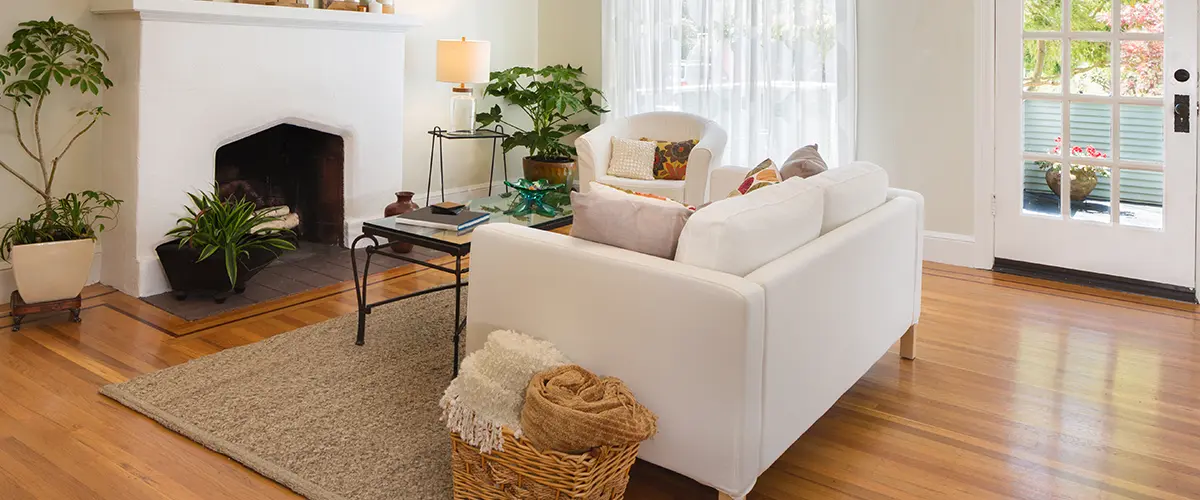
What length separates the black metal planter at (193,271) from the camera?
4297 mm

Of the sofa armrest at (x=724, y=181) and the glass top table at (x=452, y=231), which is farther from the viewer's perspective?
Result: the sofa armrest at (x=724, y=181)

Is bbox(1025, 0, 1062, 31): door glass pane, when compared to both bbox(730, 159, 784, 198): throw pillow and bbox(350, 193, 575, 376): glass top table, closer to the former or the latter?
bbox(730, 159, 784, 198): throw pillow

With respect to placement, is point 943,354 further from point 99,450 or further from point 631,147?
point 99,450

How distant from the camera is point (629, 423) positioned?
2.15m

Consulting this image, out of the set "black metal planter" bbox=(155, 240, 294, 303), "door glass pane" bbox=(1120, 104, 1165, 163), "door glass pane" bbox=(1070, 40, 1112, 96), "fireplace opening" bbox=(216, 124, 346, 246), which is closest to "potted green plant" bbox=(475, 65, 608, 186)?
"fireplace opening" bbox=(216, 124, 346, 246)

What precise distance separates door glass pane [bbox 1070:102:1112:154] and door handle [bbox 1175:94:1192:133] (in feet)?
0.96

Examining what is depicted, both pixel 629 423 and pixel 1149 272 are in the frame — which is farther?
pixel 1149 272

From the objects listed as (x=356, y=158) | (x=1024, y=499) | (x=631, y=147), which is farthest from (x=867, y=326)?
(x=356, y=158)

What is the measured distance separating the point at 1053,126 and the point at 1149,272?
86cm

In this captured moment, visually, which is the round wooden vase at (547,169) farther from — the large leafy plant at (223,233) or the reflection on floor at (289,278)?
the large leafy plant at (223,233)

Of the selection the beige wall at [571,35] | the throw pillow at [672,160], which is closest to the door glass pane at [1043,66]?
the throw pillow at [672,160]

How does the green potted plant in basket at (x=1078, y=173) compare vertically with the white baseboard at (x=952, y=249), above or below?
above

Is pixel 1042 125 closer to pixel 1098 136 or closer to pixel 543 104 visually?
pixel 1098 136

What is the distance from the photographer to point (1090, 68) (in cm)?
460
